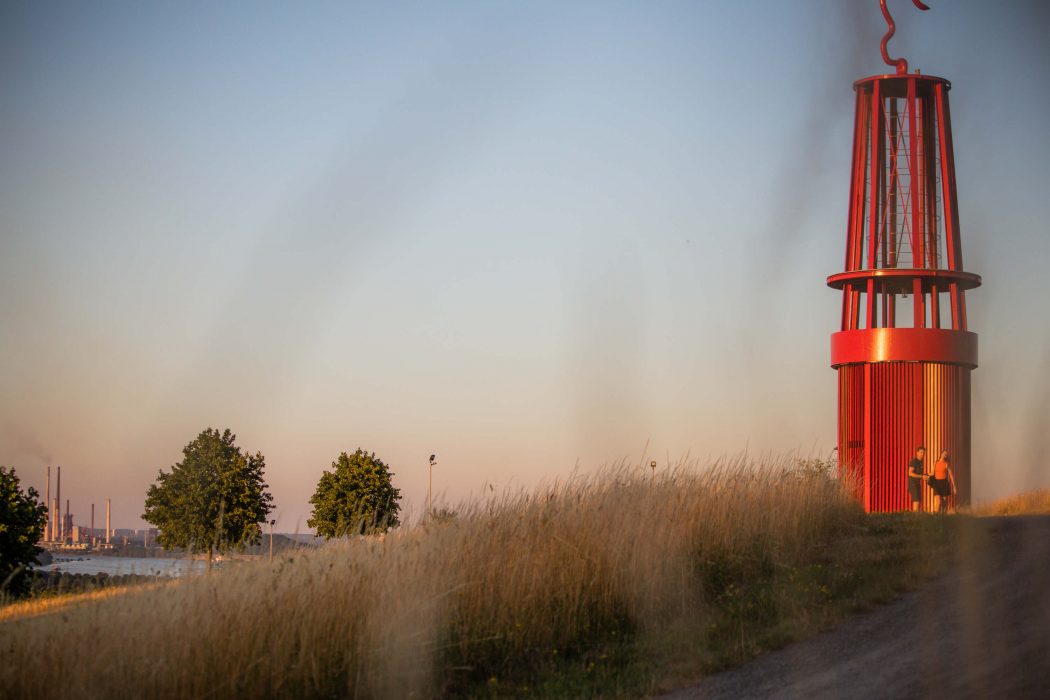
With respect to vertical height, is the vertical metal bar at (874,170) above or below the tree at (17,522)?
above

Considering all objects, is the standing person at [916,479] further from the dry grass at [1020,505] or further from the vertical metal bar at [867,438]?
the vertical metal bar at [867,438]

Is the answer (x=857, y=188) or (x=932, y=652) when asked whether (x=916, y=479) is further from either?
(x=932, y=652)

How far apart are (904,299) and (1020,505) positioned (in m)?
10.8

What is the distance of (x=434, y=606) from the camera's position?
1059 cm

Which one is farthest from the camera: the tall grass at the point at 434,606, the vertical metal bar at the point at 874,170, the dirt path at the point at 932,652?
the vertical metal bar at the point at 874,170

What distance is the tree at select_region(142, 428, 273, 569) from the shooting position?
2052 inches

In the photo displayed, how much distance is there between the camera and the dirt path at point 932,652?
8.25 metres

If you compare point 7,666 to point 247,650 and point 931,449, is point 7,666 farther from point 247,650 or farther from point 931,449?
point 931,449

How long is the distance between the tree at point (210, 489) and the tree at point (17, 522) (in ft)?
25.4

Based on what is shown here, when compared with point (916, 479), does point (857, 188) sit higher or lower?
higher

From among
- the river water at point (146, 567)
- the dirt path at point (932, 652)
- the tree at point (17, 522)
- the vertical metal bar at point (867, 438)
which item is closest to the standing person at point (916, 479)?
the vertical metal bar at point (867, 438)

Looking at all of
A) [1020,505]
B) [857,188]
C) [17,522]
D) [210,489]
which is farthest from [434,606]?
[210,489]

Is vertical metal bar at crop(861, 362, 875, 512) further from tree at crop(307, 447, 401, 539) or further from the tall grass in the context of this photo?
tree at crop(307, 447, 401, 539)

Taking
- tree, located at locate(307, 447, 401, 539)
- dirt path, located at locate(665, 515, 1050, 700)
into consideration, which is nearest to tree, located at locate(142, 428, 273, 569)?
tree, located at locate(307, 447, 401, 539)
